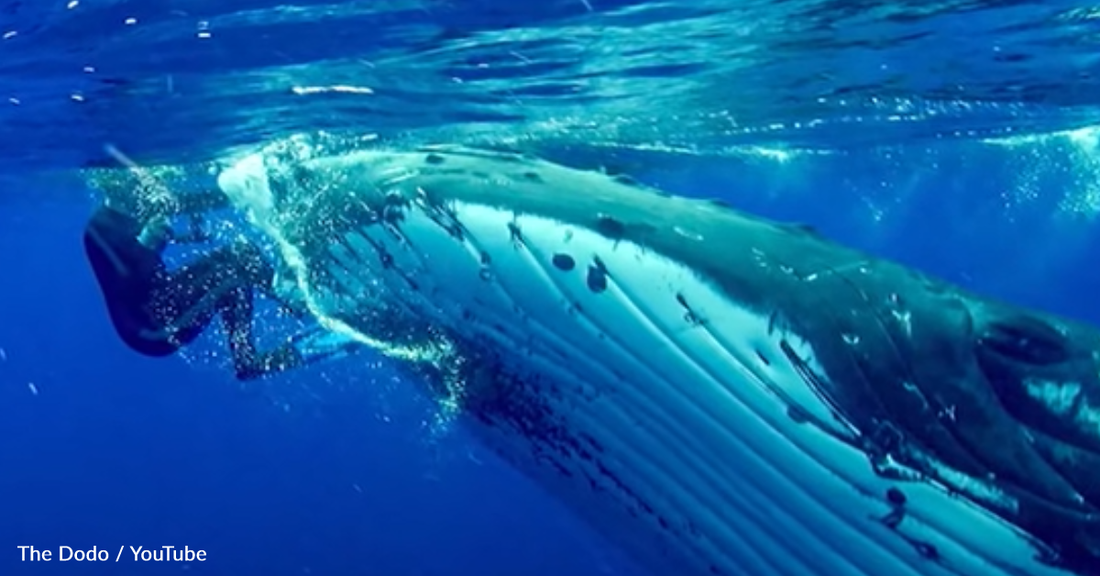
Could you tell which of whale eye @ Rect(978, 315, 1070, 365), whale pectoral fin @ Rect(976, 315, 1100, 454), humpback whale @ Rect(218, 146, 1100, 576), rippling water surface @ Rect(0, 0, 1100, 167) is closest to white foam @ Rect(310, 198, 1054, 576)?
humpback whale @ Rect(218, 146, 1100, 576)

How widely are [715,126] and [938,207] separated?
4148cm

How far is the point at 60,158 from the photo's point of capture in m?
20.3

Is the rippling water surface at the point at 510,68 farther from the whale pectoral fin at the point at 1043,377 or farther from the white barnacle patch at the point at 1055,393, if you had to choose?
→ the white barnacle patch at the point at 1055,393

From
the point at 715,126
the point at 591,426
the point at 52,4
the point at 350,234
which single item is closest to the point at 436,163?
the point at 350,234

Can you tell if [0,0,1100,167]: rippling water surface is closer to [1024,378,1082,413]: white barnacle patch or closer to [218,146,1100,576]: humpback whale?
[218,146,1100,576]: humpback whale

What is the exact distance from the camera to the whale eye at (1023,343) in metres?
3.34

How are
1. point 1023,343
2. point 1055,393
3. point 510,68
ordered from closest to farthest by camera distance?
point 1055,393 → point 1023,343 → point 510,68

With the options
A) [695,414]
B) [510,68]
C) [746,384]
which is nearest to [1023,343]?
[746,384]

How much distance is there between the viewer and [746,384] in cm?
340

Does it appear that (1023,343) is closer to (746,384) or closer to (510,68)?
(746,384)

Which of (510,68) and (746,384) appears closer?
(746,384)

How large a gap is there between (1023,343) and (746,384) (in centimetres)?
89

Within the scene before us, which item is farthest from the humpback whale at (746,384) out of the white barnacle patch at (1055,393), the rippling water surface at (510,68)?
the rippling water surface at (510,68)

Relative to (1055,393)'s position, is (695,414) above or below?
below
